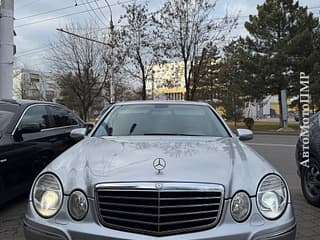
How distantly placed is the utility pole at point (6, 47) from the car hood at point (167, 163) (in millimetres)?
9214

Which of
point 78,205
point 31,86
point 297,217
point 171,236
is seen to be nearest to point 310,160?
point 297,217

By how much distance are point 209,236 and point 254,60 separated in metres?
29.6

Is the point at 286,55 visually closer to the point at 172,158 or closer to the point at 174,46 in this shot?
the point at 174,46

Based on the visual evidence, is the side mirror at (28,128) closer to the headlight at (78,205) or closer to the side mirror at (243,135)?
the side mirror at (243,135)

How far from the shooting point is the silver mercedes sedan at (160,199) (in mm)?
2807

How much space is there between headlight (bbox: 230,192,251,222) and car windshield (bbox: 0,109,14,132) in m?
3.66

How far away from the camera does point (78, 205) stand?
2.94 meters

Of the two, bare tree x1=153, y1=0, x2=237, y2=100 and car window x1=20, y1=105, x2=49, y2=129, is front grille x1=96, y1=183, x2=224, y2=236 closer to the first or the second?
car window x1=20, y1=105, x2=49, y2=129

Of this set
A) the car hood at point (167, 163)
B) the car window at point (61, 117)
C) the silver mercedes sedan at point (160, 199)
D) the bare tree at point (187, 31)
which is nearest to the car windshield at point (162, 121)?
the car hood at point (167, 163)

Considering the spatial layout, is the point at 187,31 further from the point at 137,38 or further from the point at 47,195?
the point at 47,195

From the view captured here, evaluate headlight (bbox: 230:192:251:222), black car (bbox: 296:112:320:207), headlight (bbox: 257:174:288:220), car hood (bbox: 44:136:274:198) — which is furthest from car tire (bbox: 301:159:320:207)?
headlight (bbox: 230:192:251:222)

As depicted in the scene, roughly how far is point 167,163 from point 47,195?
91 centimetres

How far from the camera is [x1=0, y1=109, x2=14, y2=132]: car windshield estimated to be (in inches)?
220

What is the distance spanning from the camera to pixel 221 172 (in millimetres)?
3062
